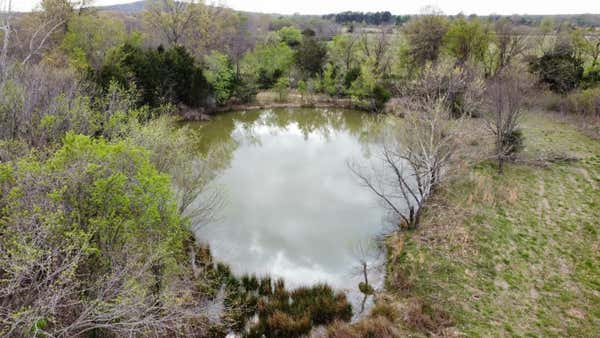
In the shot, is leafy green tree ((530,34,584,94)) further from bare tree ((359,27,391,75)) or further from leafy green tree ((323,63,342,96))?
leafy green tree ((323,63,342,96))

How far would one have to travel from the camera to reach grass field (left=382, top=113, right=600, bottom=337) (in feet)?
33.4

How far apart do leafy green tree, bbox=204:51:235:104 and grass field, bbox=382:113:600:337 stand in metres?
23.4

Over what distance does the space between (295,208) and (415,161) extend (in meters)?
6.07

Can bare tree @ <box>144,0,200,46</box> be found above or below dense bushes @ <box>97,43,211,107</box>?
above

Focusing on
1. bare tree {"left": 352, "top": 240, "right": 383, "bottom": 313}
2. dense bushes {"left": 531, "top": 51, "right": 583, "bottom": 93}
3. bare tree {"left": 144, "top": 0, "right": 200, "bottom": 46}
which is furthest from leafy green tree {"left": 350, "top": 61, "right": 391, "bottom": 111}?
bare tree {"left": 352, "top": 240, "right": 383, "bottom": 313}

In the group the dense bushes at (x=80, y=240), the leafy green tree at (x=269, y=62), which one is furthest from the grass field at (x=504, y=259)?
the leafy green tree at (x=269, y=62)

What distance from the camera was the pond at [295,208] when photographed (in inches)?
533

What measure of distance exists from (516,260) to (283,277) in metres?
8.50

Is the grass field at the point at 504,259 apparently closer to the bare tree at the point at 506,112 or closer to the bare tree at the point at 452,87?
the bare tree at the point at 506,112

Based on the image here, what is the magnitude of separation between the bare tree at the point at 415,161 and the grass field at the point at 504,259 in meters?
1.23

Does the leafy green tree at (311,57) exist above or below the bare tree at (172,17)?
below

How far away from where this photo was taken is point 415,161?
16.2 meters

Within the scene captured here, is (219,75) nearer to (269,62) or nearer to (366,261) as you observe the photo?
(269,62)

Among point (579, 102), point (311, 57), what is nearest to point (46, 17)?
point (311, 57)
